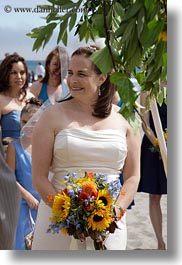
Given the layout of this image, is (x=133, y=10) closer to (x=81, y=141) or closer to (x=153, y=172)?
(x=81, y=141)

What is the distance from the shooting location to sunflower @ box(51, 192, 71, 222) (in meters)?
1.16

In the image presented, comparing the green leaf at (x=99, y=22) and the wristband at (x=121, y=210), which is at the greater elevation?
the green leaf at (x=99, y=22)

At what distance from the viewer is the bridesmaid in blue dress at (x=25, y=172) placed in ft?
5.17

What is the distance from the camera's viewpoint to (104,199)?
3.86ft

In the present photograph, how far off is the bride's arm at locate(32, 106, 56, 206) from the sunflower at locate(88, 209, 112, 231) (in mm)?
194

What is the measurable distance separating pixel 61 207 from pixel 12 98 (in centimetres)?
77

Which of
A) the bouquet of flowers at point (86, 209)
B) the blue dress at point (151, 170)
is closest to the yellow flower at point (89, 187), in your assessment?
the bouquet of flowers at point (86, 209)

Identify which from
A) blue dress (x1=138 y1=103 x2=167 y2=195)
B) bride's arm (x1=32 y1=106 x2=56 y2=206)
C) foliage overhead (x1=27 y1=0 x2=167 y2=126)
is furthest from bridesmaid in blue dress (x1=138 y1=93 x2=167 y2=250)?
foliage overhead (x1=27 y1=0 x2=167 y2=126)

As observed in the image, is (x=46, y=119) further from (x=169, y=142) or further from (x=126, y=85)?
(x=126, y=85)

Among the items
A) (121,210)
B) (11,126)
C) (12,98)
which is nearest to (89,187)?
(121,210)

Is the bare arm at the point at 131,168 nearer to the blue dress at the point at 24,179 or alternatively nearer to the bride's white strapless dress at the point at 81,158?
the bride's white strapless dress at the point at 81,158

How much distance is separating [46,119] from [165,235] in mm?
403

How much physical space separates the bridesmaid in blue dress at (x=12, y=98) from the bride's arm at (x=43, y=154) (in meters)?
0.28

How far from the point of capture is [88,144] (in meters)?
1.35
